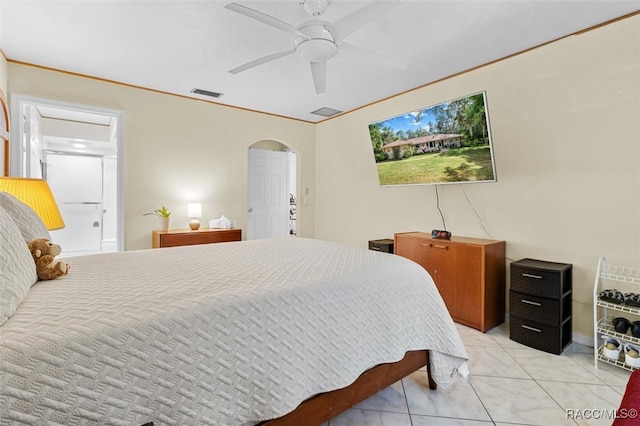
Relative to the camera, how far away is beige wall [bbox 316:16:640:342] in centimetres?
234

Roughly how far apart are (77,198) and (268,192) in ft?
12.4

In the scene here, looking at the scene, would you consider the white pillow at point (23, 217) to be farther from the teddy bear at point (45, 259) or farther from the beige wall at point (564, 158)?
the beige wall at point (564, 158)

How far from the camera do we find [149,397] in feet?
3.04

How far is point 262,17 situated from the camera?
6.07 feet

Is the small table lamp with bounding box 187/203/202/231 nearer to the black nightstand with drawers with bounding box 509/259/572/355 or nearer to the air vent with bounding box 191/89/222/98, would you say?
the air vent with bounding box 191/89/222/98

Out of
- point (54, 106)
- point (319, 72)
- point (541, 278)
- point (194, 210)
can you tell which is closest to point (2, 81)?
point (54, 106)

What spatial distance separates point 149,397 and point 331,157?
15.1ft

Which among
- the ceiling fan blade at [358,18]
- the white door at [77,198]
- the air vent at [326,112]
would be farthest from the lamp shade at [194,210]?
the white door at [77,198]

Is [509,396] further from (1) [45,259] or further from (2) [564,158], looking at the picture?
(1) [45,259]

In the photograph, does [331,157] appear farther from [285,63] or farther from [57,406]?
[57,406]

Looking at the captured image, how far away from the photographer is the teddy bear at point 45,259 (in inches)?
52.8

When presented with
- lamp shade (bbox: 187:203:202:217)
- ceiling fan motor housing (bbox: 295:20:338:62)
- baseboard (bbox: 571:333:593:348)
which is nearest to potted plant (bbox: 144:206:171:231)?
lamp shade (bbox: 187:203:202:217)

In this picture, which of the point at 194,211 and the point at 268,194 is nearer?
the point at 194,211

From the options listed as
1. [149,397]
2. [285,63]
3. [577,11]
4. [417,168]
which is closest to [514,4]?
[577,11]
